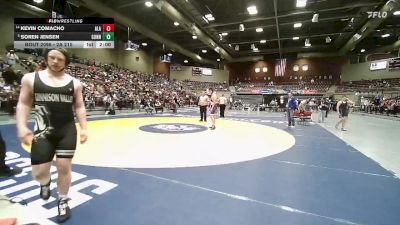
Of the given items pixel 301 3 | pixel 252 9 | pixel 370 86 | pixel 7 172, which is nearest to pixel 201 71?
pixel 252 9

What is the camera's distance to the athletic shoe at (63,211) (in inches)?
89.7

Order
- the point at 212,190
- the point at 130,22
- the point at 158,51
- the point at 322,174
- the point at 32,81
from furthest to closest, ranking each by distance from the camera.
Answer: the point at 158,51 < the point at 130,22 < the point at 322,174 < the point at 212,190 < the point at 32,81

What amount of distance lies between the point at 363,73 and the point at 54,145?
40.4 metres

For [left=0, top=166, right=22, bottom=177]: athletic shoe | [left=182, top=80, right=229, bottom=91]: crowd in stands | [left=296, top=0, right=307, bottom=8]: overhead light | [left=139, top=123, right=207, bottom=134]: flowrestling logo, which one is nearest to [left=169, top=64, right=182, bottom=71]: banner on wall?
[left=182, top=80, right=229, bottom=91]: crowd in stands

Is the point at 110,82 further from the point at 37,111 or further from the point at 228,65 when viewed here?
the point at 228,65

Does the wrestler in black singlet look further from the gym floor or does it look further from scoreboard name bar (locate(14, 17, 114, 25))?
scoreboard name bar (locate(14, 17, 114, 25))

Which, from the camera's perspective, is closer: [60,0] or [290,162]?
[290,162]

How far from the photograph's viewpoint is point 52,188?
3.08 metres

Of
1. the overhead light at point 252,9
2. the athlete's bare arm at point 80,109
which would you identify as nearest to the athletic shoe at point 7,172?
the athlete's bare arm at point 80,109

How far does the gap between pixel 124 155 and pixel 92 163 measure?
0.72 metres

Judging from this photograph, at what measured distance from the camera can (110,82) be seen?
2208 centimetres

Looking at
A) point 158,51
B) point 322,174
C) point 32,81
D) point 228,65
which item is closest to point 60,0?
point 32,81

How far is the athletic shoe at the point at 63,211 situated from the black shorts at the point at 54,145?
17.8 inches

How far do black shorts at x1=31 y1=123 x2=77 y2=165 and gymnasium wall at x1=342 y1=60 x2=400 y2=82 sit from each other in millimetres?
36909
